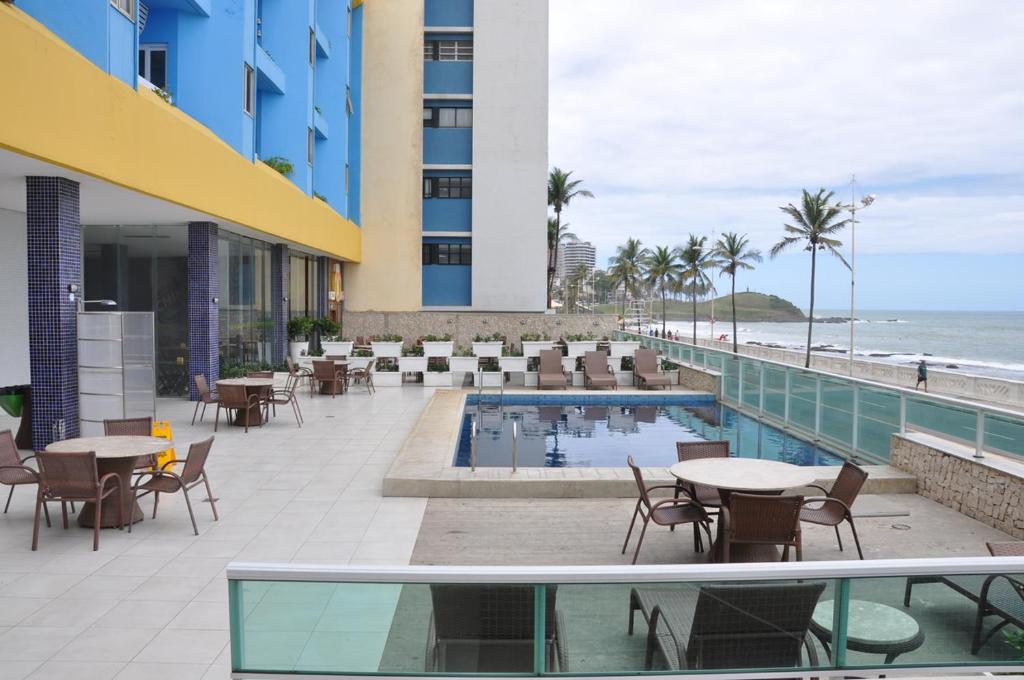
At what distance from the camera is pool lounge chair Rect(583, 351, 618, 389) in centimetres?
1942

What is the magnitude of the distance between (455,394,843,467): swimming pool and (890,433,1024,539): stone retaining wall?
1660 mm

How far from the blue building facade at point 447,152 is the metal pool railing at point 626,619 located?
28.4 meters

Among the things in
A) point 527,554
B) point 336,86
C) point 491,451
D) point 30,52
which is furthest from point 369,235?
point 527,554

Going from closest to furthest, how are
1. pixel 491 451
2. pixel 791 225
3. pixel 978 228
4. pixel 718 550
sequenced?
pixel 718 550 < pixel 491 451 < pixel 791 225 < pixel 978 228

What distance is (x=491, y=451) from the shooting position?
40.8 ft

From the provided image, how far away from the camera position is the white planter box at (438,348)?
20.4 m

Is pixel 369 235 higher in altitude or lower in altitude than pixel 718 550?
higher

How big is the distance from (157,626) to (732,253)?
59.4m

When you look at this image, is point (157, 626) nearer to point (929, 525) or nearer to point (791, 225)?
point (929, 525)

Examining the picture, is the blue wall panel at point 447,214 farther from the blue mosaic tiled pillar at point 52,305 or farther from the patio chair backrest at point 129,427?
the patio chair backrest at point 129,427

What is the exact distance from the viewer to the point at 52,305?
32.3ft

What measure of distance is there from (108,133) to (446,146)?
22.3 m

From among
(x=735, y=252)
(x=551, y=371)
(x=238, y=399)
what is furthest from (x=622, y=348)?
(x=735, y=252)

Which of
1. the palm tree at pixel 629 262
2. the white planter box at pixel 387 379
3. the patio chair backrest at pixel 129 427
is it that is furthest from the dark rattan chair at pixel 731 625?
the palm tree at pixel 629 262
